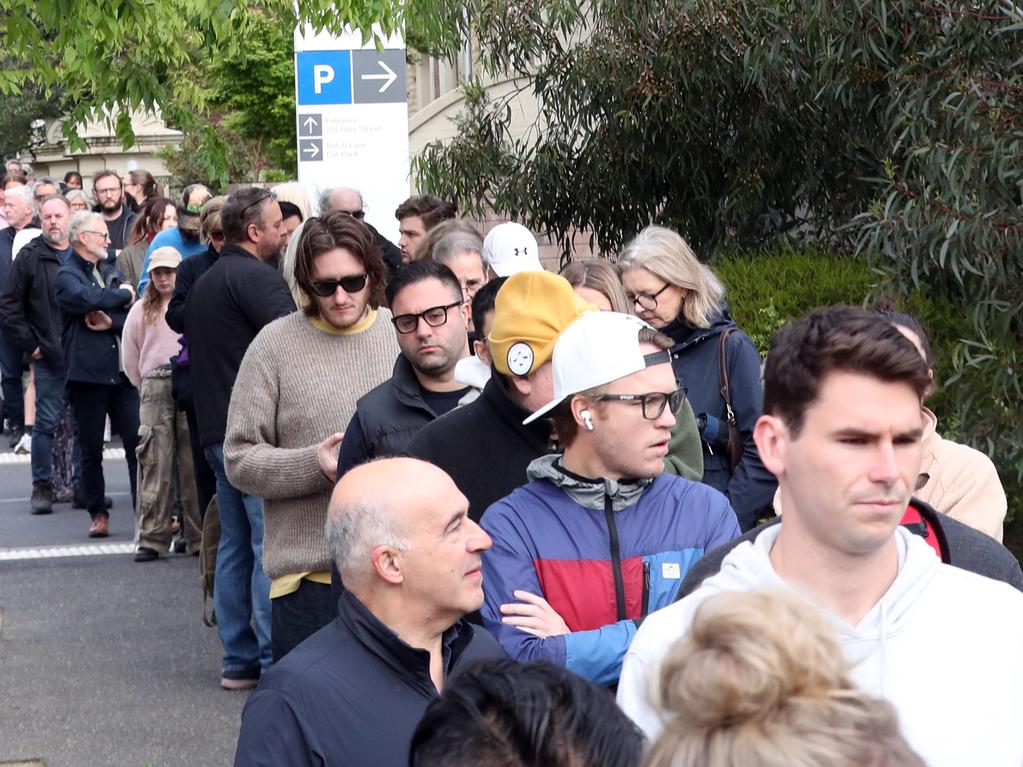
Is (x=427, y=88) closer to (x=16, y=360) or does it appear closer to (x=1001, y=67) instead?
(x=16, y=360)

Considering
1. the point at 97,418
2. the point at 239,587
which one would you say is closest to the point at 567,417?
the point at 239,587

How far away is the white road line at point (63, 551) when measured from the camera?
11.2 meters

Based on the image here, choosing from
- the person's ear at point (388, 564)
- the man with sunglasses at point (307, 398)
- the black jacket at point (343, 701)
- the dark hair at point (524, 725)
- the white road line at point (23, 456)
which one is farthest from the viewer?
the white road line at point (23, 456)

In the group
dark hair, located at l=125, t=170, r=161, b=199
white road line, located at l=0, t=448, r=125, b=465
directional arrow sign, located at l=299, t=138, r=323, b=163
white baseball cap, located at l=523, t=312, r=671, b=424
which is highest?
directional arrow sign, located at l=299, t=138, r=323, b=163

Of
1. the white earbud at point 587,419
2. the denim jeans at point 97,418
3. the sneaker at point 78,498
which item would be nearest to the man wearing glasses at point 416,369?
the white earbud at point 587,419

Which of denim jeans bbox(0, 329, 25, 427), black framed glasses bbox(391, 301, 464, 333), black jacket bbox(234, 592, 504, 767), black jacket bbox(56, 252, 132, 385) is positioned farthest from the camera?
denim jeans bbox(0, 329, 25, 427)

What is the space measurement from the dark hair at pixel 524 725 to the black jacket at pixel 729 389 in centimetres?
341

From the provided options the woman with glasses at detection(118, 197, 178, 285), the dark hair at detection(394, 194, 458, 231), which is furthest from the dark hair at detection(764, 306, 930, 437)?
the woman with glasses at detection(118, 197, 178, 285)

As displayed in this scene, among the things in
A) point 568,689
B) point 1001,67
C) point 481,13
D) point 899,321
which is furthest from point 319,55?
point 568,689

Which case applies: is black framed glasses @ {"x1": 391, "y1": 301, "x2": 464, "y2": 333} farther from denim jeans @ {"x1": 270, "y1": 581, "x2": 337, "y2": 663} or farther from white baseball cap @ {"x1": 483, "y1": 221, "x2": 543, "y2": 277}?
white baseball cap @ {"x1": 483, "y1": 221, "x2": 543, "y2": 277}

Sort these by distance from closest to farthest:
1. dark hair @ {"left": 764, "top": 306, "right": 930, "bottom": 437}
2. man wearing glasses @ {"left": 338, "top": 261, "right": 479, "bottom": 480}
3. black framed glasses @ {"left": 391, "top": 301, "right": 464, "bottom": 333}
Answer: dark hair @ {"left": 764, "top": 306, "right": 930, "bottom": 437} < man wearing glasses @ {"left": 338, "top": 261, "right": 479, "bottom": 480} < black framed glasses @ {"left": 391, "top": 301, "right": 464, "bottom": 333}

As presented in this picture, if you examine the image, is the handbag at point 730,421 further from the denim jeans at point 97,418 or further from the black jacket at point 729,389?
the denim jeans at point 97,418

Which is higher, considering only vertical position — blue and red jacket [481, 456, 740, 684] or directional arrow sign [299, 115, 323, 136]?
directional arrow sign [299, 115, 323, 136]

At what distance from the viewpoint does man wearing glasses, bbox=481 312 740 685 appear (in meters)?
3.75
